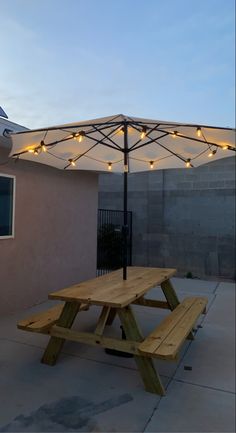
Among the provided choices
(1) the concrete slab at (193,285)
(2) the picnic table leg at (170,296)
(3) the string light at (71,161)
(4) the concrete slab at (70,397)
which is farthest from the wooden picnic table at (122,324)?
(1) the concrete slab at (193,285)

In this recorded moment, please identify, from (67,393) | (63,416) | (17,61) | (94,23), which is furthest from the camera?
(94,23)

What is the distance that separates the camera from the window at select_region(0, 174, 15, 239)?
14.4 ft

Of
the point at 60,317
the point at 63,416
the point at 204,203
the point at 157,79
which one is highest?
the point at 157,79

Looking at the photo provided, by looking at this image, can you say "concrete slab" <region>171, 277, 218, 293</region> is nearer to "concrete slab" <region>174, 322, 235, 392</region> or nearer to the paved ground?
"concrete slab" <region>174, 322, 235, 392</region>

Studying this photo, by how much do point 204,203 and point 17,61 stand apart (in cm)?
513

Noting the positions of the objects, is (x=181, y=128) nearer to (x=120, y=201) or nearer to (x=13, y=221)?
(x=13, y=221)

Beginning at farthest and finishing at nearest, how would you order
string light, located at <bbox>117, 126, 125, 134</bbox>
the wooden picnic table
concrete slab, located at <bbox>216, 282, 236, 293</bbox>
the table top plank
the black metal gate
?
the black metal gate, concrete slab, located at <bbox>216, 282, 236, 293</bbox>, string light, located at <bbox>117, 126, 125, 134</bbox>, the table top plank, the wooden picnic table

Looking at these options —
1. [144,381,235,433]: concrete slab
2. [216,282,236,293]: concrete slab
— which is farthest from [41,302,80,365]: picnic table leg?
[216,282,236,293]: concrete slab

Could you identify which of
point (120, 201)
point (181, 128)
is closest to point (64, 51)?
point (181, 128)

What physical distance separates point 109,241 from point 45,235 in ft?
12.5

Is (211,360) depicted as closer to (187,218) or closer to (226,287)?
(226,287)

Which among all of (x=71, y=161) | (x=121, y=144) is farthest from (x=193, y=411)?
(x=71, y=161)

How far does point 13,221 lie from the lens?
454cm

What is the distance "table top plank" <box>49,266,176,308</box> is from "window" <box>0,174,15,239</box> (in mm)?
1692
